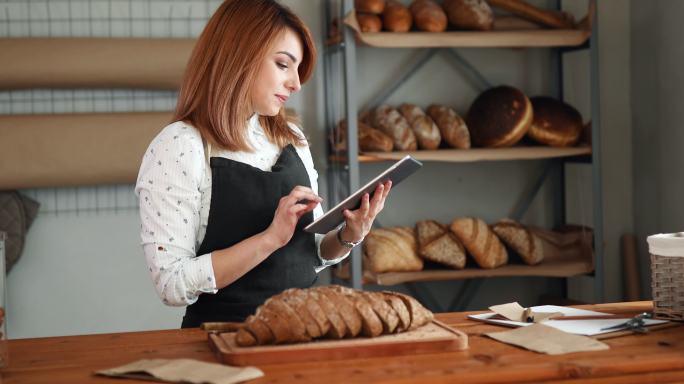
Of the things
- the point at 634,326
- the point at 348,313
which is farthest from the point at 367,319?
the point at 634,326

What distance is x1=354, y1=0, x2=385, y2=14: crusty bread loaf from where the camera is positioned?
389 cm

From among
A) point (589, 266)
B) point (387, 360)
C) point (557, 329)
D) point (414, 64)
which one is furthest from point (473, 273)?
point (387, 360)

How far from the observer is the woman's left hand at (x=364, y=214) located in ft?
6.92

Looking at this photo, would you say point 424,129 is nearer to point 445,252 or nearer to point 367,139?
point 367,139

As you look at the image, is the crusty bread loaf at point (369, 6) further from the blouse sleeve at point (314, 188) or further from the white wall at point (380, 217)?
the blouse sleeve at point (314, 188)

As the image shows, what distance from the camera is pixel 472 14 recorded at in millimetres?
4008

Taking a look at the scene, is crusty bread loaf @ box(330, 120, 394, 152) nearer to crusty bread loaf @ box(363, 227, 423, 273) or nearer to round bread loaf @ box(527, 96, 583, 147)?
crusty bread loaf @ box(363, 227, 423, 273)

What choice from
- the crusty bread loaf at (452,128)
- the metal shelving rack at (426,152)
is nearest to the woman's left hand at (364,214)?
the metal shelving rack at (426,152)

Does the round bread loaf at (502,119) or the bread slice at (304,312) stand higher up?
the round bread loaf at (502,119)

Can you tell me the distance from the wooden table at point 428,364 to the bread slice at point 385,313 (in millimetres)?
78

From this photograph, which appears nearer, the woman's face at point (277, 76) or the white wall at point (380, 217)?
the woman's face at point (277, 76)

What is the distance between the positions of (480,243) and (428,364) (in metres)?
2.39

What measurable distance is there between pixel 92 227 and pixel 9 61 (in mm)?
755

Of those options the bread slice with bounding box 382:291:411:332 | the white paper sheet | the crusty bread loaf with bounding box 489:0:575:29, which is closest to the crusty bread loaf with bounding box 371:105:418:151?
the crusty bread loaf with bounding box 489:0:575:29
